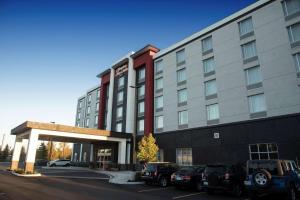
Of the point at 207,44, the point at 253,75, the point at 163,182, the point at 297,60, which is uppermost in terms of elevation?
the point at 207,44

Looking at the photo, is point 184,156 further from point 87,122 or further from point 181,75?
point 87,122

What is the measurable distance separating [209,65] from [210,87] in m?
2.94

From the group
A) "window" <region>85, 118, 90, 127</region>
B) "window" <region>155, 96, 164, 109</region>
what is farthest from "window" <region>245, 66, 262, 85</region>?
"window" <region>85, 118, 90, 127</region>

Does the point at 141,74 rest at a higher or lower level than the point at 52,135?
higher

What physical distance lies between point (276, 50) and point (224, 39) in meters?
6.73

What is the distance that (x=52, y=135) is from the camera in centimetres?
2962

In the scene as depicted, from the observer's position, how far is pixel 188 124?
A: 29.8 m

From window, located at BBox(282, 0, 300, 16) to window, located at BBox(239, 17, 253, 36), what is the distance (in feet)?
11.8

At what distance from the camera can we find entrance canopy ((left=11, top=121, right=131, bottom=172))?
2563 centimetres

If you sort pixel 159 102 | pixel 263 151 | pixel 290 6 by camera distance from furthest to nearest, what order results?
pixel 159 102 < pixel 290 6 < pixel 263 151

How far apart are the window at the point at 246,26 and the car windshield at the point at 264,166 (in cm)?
1871

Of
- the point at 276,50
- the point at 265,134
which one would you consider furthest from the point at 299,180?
the point at 276,50

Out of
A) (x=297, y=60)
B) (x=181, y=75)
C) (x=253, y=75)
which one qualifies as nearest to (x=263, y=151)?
(x=253, y=75)

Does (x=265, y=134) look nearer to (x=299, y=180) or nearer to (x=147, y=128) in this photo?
(x=299, y=180)
